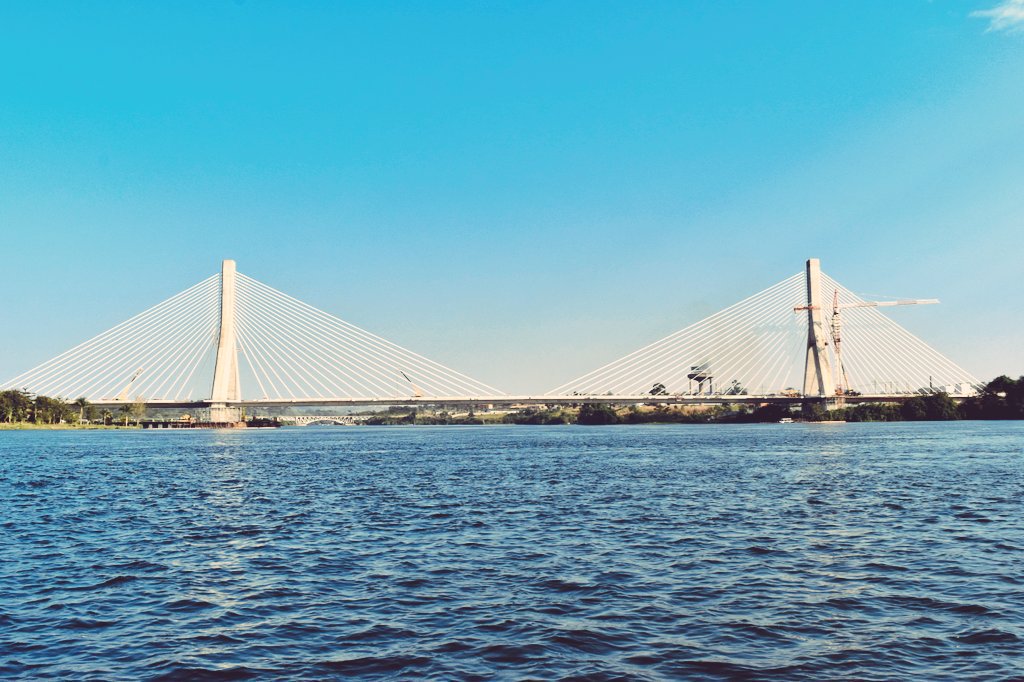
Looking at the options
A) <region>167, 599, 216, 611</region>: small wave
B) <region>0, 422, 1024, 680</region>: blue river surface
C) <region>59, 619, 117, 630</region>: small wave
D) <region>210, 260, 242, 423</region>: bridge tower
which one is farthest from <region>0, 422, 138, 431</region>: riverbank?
<region>59, 619, 117, 630</region>: small wave

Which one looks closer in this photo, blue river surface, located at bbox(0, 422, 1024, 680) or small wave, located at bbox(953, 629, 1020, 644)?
blue river surface, located at bbox(0, 422, 1024, 680)

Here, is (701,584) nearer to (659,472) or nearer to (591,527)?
(591,527)

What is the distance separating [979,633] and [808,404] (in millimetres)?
152034

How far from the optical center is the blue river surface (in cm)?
1207

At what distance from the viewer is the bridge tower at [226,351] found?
406 ft

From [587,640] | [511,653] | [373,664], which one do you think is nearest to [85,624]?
[373,664]

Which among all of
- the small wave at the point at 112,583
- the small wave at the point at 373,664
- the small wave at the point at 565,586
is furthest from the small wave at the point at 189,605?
the small wave at the point at 565,586

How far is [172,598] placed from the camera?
16375 millimetres

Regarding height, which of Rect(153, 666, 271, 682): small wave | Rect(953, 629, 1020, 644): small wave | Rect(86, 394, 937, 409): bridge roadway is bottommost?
Rect(153, 666, 271, 682): small wave

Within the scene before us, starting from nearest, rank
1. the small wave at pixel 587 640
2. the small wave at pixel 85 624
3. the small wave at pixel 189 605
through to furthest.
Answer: the small wave at pixel 587 640
the small wave at pixel 85 624
the small wave at pixel 189 605

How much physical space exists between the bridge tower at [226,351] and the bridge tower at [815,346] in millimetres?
96144

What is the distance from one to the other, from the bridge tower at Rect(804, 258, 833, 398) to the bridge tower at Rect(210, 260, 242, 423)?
Answer: 9614cm

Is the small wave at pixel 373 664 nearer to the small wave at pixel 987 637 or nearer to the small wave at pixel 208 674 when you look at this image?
the small wave at pixel 208 674

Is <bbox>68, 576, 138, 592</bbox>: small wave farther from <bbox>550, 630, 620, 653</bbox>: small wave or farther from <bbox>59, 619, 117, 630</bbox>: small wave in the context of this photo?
<bbox>550, 630, 620, 653</bbox>: small wave
